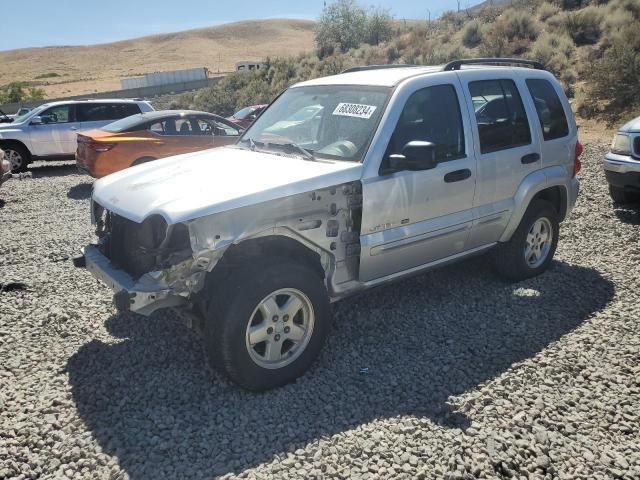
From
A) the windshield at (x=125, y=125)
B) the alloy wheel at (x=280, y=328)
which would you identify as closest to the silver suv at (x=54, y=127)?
the windshield at (x=125, y=125)

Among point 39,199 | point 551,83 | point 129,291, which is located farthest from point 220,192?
point 39,199

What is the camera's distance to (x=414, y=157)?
3904 mm

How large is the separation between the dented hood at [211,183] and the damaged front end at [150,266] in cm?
14

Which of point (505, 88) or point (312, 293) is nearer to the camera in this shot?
point (312, 293)

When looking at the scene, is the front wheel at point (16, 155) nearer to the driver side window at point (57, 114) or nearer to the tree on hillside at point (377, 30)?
the driver side window at point (57, 114)

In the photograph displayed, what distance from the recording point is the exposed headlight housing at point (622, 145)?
23.3 feet

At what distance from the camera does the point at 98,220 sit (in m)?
4.41

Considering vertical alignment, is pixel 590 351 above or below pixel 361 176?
below

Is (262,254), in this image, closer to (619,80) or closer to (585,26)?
(619,80)

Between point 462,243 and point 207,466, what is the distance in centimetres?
274

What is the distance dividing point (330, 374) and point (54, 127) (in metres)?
11.7

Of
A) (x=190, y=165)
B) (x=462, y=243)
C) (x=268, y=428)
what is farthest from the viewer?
(x=462, y=243)

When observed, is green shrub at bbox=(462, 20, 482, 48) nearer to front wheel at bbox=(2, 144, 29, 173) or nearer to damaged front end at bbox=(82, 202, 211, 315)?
front wheel at bbox=(2, 144, 29, 173)

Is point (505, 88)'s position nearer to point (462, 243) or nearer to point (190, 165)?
point (462, 243)
